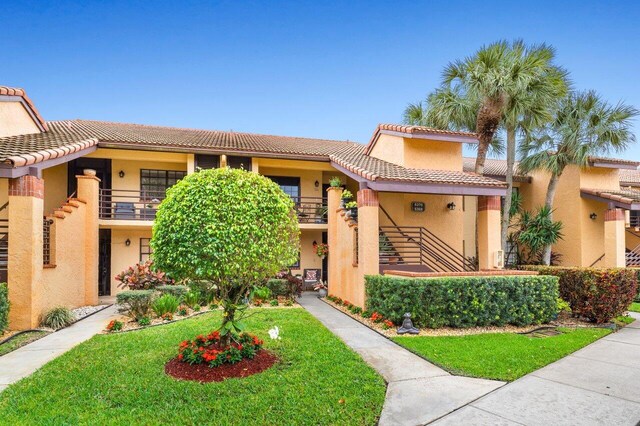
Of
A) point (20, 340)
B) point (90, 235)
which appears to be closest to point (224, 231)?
point (20, 340)

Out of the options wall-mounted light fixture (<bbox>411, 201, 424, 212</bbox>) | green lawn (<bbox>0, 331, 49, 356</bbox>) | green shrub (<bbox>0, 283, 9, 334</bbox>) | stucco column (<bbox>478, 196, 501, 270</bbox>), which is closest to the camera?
green lawn (<bbox>0, 331, 49, 356</bbox>)

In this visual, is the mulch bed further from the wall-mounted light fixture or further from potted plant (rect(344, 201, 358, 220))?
the wall-mounted light fixture

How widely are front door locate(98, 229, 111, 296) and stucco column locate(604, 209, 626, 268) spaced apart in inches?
847

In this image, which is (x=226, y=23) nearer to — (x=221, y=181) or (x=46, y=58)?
(x=46, y=58)

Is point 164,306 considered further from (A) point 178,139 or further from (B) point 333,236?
(A) point 178,139

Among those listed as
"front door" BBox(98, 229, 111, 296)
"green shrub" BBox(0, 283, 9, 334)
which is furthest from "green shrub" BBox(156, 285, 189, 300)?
"front door" BBox(98, 229, 111, 296)

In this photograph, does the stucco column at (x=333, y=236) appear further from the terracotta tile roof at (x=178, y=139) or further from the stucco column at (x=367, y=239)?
the stucco column at (x=367, y=239)

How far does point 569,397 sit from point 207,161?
45.1 feet

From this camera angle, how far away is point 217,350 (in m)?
5.94

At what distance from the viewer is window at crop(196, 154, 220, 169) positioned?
15.0 m

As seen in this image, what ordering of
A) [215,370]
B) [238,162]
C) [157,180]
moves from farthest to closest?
[157,180]
[238,162]
[215,370]

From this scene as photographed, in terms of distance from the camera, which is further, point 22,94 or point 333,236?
point 333,236

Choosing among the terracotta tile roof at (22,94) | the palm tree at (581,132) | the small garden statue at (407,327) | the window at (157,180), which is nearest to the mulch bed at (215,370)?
the small garden statue at (407,327)

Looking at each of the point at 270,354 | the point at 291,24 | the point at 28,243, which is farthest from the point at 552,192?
the point at 28,243
